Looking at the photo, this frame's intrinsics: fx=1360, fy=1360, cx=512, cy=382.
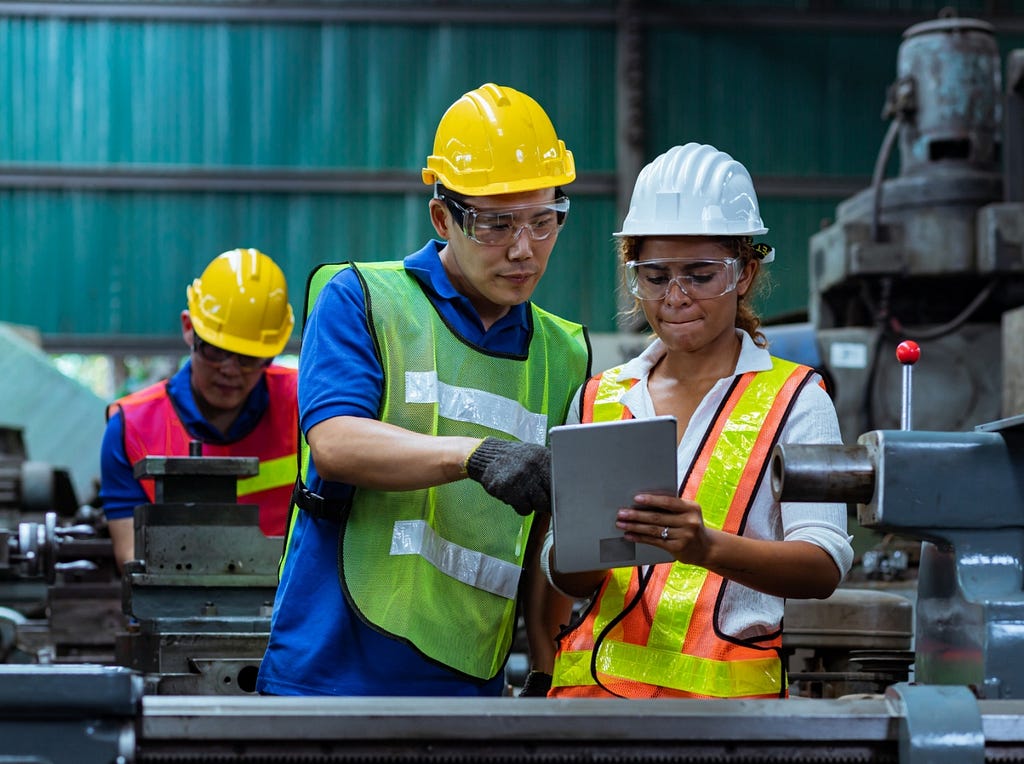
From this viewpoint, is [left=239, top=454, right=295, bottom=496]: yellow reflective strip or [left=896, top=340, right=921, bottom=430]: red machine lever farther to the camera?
[left=239, top=454, right=295, bottom=496]: yellow reflective strip

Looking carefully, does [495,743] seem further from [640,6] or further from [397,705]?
[640,6]

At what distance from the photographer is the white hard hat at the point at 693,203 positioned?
1.83 metres

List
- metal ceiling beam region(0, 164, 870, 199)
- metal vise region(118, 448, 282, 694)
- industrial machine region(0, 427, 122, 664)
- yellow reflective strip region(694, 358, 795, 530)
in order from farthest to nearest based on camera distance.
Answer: metal ceiling beam region(0, 164, 870, 199)
industrial machine region(0, 427, 122, 664)
metal vise region(118, 448, 282, 694)
yellow reflective strip region(694, 358, 795, 530)

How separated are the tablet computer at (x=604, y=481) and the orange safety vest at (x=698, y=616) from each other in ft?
0.49

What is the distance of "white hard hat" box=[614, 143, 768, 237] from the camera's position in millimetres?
1826

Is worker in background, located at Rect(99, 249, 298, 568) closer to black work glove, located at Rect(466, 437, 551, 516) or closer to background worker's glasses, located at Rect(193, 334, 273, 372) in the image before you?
background worker's glasses, located at Rect(193, 334, 273, 372)

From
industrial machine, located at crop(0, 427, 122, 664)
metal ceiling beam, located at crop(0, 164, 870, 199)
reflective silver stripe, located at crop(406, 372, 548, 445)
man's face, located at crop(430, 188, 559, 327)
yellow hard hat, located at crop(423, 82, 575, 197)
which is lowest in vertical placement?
industrial machine, located at crop(0, 427, 122, 664)

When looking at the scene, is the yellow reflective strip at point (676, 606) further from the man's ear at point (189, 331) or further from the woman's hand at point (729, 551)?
the man's ear at point (189, 331)

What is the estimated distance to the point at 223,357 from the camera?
12.0 ft

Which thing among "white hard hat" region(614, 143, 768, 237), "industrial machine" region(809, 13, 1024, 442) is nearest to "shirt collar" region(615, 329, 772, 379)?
"white hard hat" region(614, 143, 768, 237)

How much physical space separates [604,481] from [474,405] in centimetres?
46

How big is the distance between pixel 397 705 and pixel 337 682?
56cm

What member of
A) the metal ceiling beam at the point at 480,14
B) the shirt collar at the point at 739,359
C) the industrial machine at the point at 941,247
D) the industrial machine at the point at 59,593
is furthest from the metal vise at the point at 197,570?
the metal ceiling beam at the point at 480,14

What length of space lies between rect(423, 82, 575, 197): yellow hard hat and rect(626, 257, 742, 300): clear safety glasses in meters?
0.22
